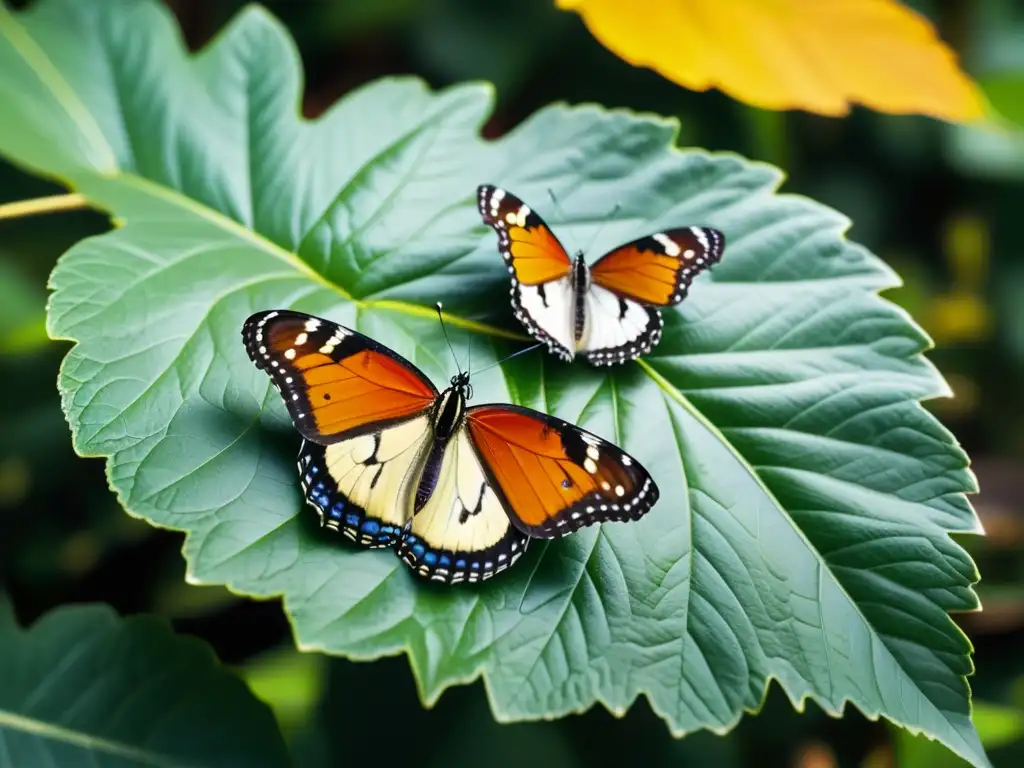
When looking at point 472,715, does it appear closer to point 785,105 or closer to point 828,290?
point 828,290

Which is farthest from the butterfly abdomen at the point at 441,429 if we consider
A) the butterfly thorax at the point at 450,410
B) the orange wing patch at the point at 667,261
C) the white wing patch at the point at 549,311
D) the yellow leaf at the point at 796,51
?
the yellow leaf at the point at 796,51

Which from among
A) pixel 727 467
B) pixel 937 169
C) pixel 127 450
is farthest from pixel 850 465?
pixel 937 169

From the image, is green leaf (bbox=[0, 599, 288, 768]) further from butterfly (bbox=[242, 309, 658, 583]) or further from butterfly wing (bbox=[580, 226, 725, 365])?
butterfly wing (bbox=[580, 226, 725, 365])

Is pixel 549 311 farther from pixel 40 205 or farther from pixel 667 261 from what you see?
pixel 40 205

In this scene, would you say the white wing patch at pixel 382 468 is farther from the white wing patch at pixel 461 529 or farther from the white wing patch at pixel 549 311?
the white wing patch at pixel 549 311

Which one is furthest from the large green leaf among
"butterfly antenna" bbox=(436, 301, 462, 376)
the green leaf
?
the green leaf

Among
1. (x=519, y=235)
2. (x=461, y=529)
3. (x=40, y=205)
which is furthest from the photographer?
(x=40, y=205)

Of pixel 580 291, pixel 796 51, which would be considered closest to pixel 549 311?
pixel 580 291
